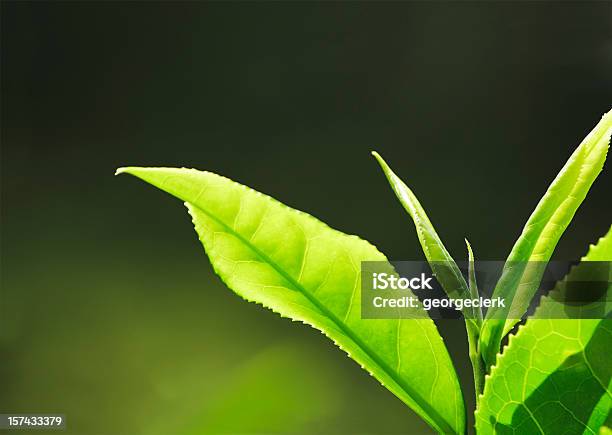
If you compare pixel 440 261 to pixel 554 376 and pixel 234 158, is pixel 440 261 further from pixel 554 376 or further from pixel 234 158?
pixel 234 158

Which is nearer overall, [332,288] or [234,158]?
[332,288]

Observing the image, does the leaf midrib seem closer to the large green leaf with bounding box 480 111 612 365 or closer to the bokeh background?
the large green leaf with bounding box 480 111 612 365

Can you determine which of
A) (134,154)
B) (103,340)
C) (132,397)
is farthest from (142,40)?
(132,397)

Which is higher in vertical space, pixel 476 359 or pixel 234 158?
pixel 234 158

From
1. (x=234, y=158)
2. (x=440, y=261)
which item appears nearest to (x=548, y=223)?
(x=440, y=261)

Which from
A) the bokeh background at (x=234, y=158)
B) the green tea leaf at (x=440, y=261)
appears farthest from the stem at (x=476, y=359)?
the bokeh background at (x=234, y=158)

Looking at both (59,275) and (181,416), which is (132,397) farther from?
(59,275)
